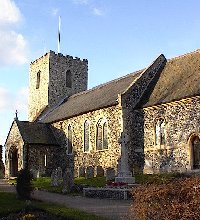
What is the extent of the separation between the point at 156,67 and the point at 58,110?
46.5 ft

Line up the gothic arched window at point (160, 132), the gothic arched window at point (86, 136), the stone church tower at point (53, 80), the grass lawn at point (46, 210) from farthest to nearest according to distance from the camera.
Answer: the stone church tower at point (53, 80) → the gothic arched window at point (86, 136) → the gothic arched window at point (160, 132) → the grass lawn at point (46, 210)

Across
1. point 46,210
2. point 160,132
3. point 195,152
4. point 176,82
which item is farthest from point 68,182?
point 176,82

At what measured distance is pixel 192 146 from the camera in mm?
25172

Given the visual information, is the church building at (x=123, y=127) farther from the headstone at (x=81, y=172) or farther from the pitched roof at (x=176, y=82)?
the headstone at (x=81, y=172)

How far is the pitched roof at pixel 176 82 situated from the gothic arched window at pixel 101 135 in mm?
4135

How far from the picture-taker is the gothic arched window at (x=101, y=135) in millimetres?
31875

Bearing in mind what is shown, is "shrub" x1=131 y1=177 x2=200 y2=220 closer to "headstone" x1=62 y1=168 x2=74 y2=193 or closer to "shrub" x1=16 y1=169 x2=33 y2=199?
"shrub" x1=16 y1=169 x2=33 y2=199

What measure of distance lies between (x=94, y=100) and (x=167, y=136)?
10758 mm

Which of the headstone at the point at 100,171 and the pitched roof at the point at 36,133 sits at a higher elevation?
the pitched roof at the point at 36,133

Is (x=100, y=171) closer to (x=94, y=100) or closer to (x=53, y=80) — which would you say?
(x=94, y=100)

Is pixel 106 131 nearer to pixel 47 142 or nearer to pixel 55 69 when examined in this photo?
pixel 47 142

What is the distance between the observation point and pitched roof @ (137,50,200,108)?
2634 centimetres

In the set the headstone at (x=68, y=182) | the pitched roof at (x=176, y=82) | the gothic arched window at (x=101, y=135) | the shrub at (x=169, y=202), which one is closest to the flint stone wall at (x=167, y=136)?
the pitched roof at (x=176, y=82)

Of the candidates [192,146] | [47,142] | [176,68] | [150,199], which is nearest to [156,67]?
[176,68]
